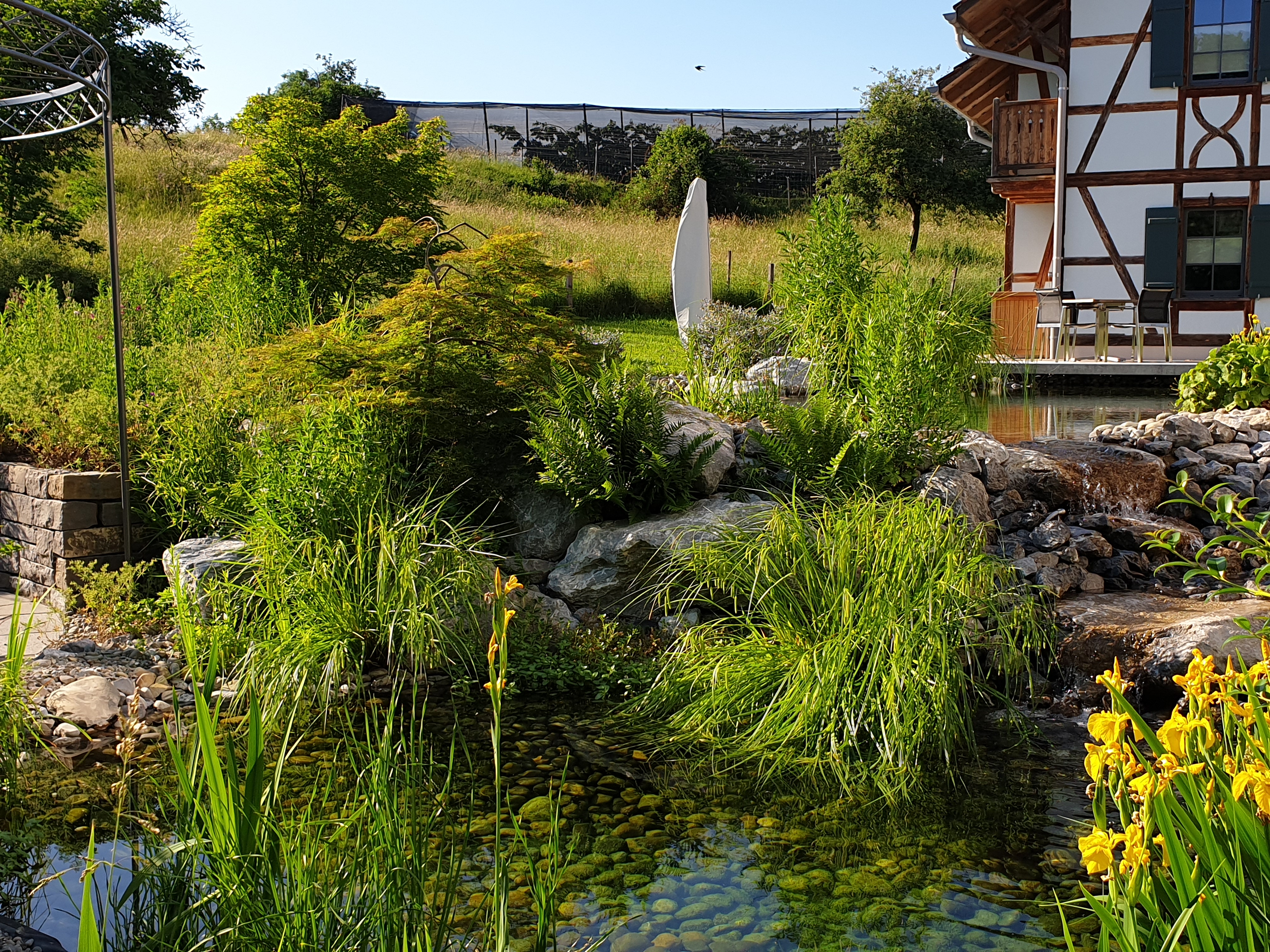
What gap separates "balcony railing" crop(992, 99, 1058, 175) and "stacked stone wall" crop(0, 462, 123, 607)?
1265 centimetres

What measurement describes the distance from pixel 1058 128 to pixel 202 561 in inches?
515

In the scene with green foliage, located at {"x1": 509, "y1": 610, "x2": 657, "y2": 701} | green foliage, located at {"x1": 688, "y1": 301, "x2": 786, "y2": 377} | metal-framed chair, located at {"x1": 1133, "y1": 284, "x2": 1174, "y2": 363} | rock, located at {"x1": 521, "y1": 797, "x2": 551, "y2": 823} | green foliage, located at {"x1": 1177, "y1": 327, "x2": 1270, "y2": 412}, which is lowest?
rock, located at {"x1": 521, "y1": 797, "x2": 551, "y2": 823}

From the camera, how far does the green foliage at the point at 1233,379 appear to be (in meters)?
7.95

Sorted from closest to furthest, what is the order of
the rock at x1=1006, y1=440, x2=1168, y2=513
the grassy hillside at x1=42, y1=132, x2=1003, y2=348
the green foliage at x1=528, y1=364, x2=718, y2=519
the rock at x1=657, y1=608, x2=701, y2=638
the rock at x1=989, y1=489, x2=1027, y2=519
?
the rock at x1=657, y1=608, x2=701, y2=638, the green foliage at x1=528, y1=364, x2=718, y2=519, the rock at x1=989, y1=489, x2=1027, y2=519, the rock at x1=1006, y1=440, x2=1168, y2=513, the grassy hillside at x1=42, y1=132, x2=1003, y2=348

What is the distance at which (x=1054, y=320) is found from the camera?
45.4ft

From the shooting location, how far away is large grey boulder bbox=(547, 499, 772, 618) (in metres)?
5.00

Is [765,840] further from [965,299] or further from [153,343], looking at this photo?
[153,343]

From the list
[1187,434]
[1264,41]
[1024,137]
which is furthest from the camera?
[1024,137]

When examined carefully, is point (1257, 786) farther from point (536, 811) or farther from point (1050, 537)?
point (1050, 537)

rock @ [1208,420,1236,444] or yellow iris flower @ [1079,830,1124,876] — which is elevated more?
rock @ [1208,420,1236,444]

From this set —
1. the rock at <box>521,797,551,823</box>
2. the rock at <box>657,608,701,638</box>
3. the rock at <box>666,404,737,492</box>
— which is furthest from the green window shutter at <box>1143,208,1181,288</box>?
the rock at <box>521,797,551,823</box>

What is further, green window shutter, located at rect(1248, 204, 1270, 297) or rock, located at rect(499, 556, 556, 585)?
green window shutter, located at rect(1248, 204, 1270, 297)

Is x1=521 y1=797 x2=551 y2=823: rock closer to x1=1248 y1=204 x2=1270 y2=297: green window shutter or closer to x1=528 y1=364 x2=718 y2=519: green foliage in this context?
x1=528 y1=364 x2=718 y2=519: green foliage

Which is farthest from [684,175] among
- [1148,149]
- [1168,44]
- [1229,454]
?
[1229,454]
